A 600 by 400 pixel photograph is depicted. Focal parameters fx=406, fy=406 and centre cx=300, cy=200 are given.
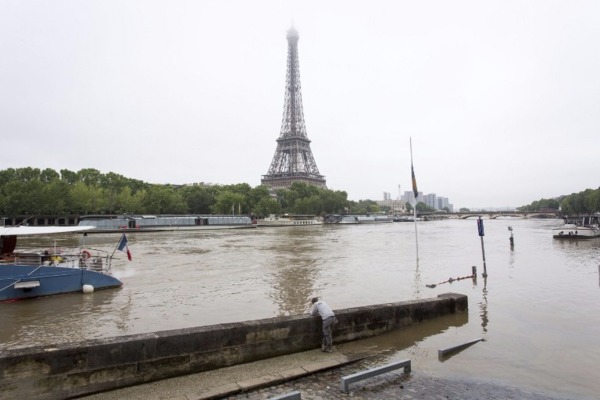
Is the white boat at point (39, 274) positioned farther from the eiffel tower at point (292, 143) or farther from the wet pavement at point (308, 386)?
the eiffel tower at point (292, 143)

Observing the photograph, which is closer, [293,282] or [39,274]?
[39,274]

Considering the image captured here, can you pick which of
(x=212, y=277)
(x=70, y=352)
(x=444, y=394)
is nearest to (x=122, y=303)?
(x=212, y=277)

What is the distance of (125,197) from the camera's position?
355 feet

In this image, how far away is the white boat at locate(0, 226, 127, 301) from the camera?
1816cm

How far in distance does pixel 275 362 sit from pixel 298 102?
607 ft

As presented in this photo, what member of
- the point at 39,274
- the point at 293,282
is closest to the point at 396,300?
the point at 293,282

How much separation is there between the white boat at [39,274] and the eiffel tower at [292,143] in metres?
156

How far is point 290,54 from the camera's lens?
191500mm

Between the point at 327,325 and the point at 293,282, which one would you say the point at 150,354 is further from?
the point at 293,282

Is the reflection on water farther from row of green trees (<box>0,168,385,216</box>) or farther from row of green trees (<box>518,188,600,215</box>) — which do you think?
row of green trees (<box>518,188,600,215</box>)

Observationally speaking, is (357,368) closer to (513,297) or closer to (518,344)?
(518,344)

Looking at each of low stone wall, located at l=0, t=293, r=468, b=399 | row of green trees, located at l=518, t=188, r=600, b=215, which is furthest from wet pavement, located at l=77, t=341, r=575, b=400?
row of green trees, located at l=518, t=188, r=600, b=215

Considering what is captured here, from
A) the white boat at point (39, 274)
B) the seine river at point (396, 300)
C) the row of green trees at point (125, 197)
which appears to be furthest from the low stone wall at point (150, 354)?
the row of green trees at point (125, 197)

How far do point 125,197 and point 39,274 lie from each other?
95.8 meters
